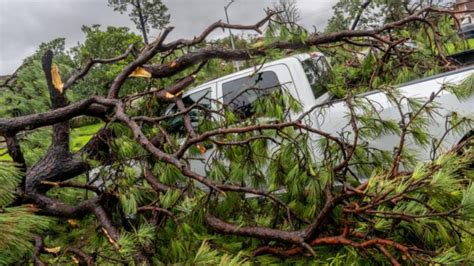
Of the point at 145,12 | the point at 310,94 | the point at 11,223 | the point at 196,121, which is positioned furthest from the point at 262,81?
the point at 145,12

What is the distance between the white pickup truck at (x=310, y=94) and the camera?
8.43 feet

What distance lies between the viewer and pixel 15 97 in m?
3.13

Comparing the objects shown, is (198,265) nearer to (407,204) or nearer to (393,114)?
(407,204)

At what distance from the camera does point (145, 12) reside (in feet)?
81.9

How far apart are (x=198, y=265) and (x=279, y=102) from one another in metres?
1.27

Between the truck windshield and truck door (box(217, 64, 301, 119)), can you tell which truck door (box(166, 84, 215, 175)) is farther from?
the truck windshield

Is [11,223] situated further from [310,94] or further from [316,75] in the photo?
[316,75]

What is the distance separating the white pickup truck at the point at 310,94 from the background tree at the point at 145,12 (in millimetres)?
22469

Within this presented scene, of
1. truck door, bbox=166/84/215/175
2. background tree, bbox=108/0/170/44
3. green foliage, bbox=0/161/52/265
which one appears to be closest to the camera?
green foliage, bbox=0/161/52/265

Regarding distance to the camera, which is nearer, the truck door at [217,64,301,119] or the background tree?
the truck door at [217,64,301,119]

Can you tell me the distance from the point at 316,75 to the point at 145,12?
78.8 ft

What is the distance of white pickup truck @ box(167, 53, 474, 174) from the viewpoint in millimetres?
2568

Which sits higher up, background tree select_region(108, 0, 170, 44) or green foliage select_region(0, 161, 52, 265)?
background tree select_region(108, 0, 170, 44)

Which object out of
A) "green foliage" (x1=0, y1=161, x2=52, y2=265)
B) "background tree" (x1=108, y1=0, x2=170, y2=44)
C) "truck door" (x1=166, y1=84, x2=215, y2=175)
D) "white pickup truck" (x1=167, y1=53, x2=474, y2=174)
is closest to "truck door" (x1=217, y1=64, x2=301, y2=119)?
"white pickup truck" (x1=167, y1=53, x2=474, y2=174)
